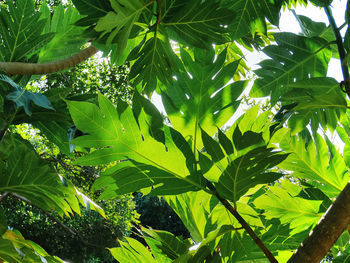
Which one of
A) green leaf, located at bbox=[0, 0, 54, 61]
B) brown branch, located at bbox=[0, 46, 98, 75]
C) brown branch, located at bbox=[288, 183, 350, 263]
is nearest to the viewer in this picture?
brown branch, located at bbox=[288, 183, 350, 263]

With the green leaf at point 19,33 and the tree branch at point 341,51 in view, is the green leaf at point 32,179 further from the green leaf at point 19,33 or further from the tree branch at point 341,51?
the tree branch at point 341,51

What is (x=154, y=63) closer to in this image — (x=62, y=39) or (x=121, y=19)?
(x=121, y=19)

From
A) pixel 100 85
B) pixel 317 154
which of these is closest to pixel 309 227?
pixel 317 154

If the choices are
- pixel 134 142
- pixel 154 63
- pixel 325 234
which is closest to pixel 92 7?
pixel 154 63

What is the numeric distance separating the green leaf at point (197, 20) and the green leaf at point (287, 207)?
0.26 m

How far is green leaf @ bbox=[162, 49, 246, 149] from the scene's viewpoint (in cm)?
56

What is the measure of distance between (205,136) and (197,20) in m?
0.21

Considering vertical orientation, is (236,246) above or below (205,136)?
below

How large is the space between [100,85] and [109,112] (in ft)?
18.6

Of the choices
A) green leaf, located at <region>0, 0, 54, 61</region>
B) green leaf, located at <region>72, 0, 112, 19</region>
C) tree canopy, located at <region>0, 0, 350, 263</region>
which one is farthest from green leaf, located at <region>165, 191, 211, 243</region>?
green leaf, located at <region>0, 0, 54, 61</region>

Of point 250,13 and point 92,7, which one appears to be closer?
point 92,7

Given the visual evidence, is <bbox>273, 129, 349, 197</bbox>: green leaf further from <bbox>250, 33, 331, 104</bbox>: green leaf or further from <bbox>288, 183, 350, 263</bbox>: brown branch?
<bbox>288, 183, 350, 263</bbox>: brown branch

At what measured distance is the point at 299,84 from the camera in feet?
1.96

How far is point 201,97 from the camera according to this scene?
569 mm
